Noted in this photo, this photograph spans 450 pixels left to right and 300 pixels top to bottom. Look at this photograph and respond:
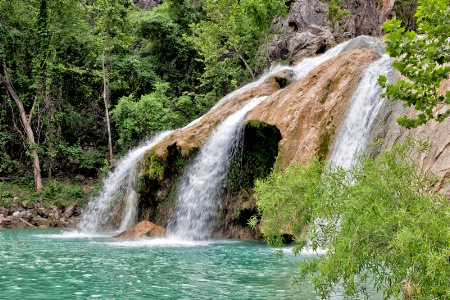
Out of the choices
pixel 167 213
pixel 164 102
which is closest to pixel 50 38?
pixel 164 102

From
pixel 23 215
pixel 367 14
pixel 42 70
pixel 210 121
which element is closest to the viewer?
pixel 210 121

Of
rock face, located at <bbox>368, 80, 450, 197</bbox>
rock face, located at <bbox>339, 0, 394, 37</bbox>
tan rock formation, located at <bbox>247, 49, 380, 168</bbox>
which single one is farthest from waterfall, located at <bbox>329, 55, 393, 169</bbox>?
rock face, located at <bbox>339, 0, 394, 37</bbox>

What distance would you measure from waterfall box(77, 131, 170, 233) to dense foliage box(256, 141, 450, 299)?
17.3m

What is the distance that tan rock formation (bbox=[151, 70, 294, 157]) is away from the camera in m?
20.3

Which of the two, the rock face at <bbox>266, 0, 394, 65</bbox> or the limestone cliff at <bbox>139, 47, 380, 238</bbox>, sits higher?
the rock face at <bbox>266, 0, 394, 65</bbox>

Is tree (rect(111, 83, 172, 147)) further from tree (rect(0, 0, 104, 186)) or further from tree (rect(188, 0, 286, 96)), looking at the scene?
tree (rect(0, 0, 104, 186))

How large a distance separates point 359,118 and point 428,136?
4.84 meters

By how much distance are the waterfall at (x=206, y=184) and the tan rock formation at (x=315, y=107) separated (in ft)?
4.80

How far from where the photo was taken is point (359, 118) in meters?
15.5

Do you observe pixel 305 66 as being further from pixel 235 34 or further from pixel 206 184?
pixel 206 184

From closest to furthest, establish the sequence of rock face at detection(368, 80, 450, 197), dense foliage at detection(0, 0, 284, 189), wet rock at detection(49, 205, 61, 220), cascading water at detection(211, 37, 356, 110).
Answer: rock face at detection(368, 80, 450, 197), cascading water at detection(211, 37, 356, 110), wet rock at detection(49, 205, 61, 220), dense foliage at detection(0, 0, 284, 189)

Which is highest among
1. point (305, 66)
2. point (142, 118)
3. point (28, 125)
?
point (305, 66)

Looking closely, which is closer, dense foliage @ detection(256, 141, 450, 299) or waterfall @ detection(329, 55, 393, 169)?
dense foliage @ detection(256, 141, 450, 299)

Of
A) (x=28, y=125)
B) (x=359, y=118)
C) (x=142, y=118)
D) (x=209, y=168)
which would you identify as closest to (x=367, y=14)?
(x=142, y=118)
